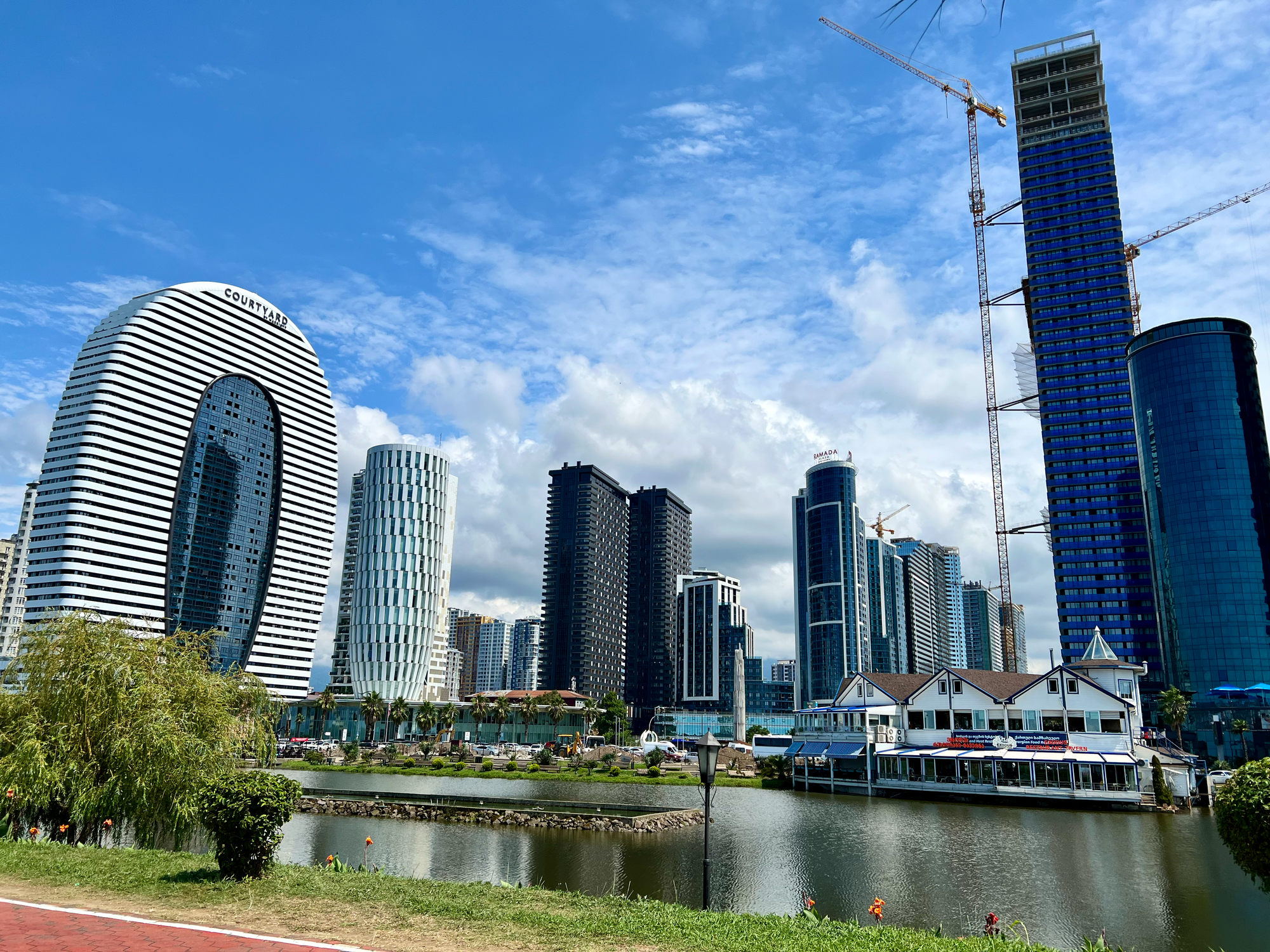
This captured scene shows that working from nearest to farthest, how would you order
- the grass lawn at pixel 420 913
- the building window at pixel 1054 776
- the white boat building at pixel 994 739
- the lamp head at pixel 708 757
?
the grass lawn at pixel 420 913 → the lamp head at pixel 708 757 → the building window at pixel 1054 776 → the white boat building at pixel 994 739

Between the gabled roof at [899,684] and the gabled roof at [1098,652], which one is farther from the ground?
the gabled roof at [1098,652]

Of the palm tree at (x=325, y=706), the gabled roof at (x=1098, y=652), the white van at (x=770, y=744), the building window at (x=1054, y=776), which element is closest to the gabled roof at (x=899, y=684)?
the building window at (x=1054, y=776)

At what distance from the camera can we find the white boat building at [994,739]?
7275 cm

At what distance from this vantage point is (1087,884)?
3669cm

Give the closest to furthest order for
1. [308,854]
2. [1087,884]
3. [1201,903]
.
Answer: [1201,903] → [1087,884] → [308,854]

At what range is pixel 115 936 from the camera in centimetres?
1545

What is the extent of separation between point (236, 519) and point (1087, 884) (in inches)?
7277

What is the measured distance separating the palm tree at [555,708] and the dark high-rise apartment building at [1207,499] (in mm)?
107832

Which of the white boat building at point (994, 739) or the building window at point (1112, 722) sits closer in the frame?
the white boat building at point (994, 739)

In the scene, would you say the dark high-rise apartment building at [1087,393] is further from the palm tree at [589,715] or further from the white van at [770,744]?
the palm tree at [589,715]

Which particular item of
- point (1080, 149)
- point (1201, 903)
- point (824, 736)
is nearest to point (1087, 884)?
point (1201, 903)

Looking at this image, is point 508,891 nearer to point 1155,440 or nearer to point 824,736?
point 824,736

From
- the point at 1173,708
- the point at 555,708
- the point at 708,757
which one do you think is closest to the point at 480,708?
the point at 555,708

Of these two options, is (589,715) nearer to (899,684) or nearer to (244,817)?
(899,684)
